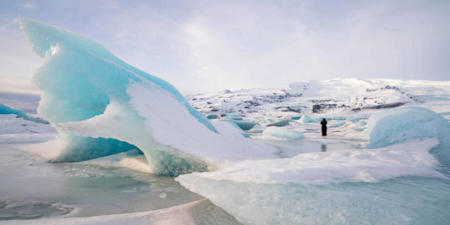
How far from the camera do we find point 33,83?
291 centimetres

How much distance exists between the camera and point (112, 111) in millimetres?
2572

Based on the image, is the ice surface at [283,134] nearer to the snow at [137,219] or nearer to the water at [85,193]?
the water at [85,193]

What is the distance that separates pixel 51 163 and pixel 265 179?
3378 millimetres

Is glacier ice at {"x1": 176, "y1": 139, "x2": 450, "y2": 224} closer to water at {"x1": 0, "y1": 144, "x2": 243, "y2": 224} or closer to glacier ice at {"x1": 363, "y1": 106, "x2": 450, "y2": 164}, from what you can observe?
water at {"x1": 0, "y1": 144, "x2": 243, "y2": 224}

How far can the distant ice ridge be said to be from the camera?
242cm

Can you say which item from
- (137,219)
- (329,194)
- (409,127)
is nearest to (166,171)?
(137,219)

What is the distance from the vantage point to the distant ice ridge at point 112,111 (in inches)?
95.3

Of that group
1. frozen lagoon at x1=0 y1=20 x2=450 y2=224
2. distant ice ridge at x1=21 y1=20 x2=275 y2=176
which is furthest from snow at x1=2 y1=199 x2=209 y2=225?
distant ice ridge at x1=21 y1=20 x2=275 y2=176

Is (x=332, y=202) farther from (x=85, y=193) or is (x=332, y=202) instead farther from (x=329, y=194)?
(x=85, y=193)

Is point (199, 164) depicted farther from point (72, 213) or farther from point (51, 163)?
point (51, 163)

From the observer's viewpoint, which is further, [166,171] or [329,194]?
[166,171]

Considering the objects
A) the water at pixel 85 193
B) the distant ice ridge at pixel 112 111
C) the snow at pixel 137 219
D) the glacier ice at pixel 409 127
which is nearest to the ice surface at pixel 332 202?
the water at pixel 85 193

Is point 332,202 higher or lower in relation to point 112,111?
lower


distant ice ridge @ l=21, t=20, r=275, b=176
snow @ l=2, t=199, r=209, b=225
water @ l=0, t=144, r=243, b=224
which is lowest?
water @ l=0, t=144, r=243, b=224
